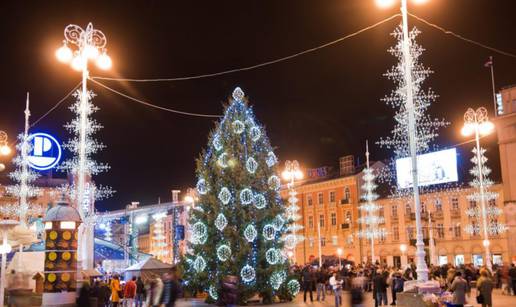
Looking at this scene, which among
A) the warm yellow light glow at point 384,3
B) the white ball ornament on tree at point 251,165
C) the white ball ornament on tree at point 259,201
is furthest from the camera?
the white ball ornament on tree at point 251,165

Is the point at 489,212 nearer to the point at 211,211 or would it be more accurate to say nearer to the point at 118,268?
the point at 118,268

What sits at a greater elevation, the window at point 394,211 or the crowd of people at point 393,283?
the window at point 394,211

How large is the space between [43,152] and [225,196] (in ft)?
24.8

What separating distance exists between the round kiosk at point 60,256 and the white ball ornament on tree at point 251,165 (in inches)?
275

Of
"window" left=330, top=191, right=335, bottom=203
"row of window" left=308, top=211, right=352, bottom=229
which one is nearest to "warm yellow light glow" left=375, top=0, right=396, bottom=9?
"row of window" left=308, top=211, right=352, bottom=229

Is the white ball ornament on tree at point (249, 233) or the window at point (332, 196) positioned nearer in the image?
the white ball ornament on tree at point (249, 233)

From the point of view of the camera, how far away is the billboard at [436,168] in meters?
55.0

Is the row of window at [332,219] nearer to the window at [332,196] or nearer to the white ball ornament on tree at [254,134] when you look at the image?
the window at [332,196]

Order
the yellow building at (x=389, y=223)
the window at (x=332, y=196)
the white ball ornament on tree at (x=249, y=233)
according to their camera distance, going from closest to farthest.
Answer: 1. the white ball ornament on tree at (x=249, y=233)
2. the yellow building at (x=389, y=223)
3. the window at (x=332, y=196)

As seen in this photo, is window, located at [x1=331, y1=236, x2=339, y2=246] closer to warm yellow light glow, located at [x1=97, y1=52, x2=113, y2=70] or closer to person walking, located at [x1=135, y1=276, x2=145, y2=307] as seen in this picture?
person walking, located at [x1=135, y1=276, x2=145, y2=307]

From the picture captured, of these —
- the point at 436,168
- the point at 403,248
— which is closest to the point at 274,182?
the point at 436,168

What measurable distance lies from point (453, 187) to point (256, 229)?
38806 mm

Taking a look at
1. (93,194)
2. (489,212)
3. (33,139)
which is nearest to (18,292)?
(33,139)

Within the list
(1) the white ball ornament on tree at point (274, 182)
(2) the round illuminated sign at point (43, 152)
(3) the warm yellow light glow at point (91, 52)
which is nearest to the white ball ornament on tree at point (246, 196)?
(1) the white ball ornament on tree at point (274, 182)
